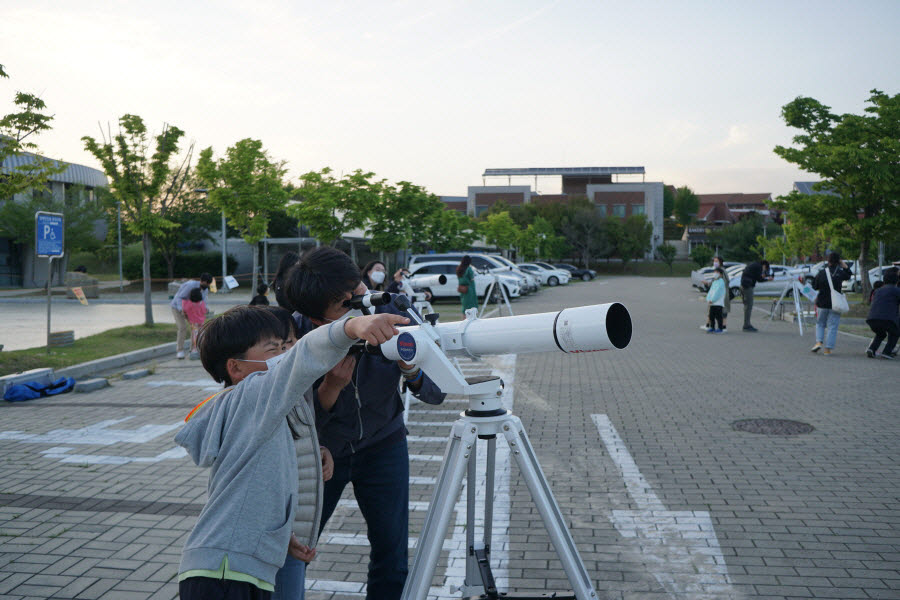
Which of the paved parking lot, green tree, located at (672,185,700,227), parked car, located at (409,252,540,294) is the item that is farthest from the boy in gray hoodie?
green tree, located at (672,185,700,227)

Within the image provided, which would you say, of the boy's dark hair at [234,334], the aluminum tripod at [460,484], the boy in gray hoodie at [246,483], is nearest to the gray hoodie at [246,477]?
the boy in gray hoodie at [246,483]

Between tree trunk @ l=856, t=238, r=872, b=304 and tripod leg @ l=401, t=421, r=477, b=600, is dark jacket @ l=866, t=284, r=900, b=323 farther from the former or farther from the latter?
tripod leg @ l=401, t=421, r=477, b=600

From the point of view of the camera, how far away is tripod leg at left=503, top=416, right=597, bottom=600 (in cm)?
251

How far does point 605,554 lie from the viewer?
4305 mm

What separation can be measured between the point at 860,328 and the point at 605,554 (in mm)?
15870

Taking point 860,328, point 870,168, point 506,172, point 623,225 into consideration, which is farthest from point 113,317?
point 506,172

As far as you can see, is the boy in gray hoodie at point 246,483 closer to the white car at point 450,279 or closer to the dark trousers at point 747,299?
the dark trousers at point 747,299

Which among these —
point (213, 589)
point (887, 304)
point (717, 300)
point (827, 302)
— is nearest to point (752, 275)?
point (717, 300)

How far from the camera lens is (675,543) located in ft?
14.6

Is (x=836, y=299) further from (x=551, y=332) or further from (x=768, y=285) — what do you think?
(x=768, y=285)

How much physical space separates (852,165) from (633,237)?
5286 centimetres

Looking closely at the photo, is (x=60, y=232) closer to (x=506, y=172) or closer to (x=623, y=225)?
(x=623, y=225)

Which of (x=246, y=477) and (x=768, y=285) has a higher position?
(x=246, y=477)

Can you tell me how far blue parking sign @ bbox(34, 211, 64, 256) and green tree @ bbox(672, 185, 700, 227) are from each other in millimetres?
112173
